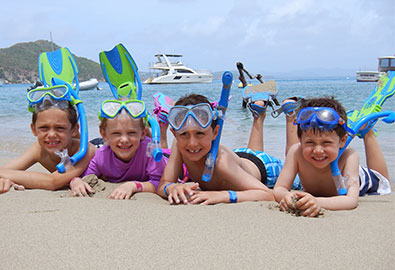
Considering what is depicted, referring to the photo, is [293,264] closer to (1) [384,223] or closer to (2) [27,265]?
(1) [384,223]

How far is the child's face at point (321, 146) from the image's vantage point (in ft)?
9.87

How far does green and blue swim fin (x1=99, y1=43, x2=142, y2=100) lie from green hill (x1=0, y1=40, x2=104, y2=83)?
240ft

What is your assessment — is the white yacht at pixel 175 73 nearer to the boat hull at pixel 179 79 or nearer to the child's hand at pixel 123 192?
the boat hull at pixel 179 79

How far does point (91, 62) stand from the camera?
90.1 metres

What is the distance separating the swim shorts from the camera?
371 cm

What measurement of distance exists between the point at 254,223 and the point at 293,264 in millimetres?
572

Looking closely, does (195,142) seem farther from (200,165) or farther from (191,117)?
(200,165)

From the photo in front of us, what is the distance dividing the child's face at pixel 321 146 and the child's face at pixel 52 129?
2094mm

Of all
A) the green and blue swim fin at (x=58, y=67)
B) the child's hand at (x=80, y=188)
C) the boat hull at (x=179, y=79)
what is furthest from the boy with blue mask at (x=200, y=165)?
the boat hull at (x=179, y=79)

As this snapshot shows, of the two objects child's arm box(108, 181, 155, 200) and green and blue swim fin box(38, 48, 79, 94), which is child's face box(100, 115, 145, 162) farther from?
green and blue swim fin box(38, 48, 79, 94)

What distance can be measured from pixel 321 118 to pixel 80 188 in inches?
76.7

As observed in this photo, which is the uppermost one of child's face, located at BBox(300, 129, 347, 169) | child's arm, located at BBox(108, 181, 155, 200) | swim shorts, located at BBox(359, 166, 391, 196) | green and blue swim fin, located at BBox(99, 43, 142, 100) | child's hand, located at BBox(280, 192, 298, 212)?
green and blue swim fin, located at BBox(99, 43, 142, 100)

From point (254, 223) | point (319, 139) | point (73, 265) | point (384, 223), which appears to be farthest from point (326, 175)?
point (73, 265)

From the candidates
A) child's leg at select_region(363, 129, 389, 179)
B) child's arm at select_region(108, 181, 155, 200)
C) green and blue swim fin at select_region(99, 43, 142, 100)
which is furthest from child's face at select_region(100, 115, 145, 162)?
child's leg at select_region(363, 129, 389, 179)
